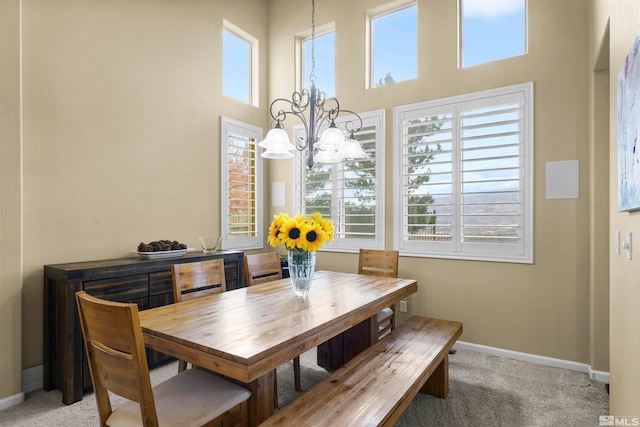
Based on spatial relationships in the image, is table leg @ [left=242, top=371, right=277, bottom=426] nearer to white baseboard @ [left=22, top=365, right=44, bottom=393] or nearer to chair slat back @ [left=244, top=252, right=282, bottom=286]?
chair slat back @ [left=244, top=252, right=282, bottom=286]

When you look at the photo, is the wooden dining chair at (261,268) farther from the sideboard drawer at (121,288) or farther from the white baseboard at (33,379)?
the white baseboard at (33,379)

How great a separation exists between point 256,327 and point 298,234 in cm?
69

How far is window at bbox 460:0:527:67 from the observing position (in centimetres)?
348

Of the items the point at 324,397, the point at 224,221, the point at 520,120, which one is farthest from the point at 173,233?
the point at 520,120

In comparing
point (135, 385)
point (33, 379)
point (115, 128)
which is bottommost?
point (33, 379)

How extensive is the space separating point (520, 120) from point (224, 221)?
10.7 ft

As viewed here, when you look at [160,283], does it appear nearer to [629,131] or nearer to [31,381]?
[31,381]

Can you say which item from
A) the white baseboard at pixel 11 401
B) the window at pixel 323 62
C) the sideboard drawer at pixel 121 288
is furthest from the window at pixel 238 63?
the white baseboard at pixel 11 401

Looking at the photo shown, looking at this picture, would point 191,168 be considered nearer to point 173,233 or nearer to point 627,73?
point 173,233

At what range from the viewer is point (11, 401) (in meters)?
2.52

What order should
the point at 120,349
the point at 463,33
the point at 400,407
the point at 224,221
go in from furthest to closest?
the point at 224,221 → the point at 463,33 → the point at 400,407 → the point at 120,349

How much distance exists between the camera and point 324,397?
177 centimetres

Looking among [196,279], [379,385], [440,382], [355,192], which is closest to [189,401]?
[379,385]

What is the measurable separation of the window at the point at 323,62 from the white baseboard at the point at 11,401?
4.06 metres
